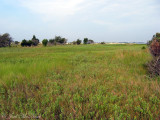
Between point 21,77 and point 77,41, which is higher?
point 77,41

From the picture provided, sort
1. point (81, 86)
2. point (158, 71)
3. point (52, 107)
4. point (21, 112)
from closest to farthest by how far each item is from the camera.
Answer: point (21, 112) < point (52, 107) < point (81, 86) < point (158, 71)

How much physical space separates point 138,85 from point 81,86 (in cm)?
194

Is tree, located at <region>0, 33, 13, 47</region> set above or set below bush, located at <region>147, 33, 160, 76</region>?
above

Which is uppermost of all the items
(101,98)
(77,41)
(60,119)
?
(77,41)

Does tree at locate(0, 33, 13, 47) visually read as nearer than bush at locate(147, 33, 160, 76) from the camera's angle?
No

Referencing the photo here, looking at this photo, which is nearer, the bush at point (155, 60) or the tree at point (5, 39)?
the bush at point (155, 60)

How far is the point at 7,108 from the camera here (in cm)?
238

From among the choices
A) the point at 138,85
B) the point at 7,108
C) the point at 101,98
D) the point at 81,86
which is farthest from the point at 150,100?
the point at 7,108

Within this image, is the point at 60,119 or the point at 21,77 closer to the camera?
the point at 60,119

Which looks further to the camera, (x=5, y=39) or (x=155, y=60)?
(x=5, y=39)

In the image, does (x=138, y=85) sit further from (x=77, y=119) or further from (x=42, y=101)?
(x=42, y=101)

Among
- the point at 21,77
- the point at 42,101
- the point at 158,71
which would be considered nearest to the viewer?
the point at 42,101

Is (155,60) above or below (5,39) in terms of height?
below

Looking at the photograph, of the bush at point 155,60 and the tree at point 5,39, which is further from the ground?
the tree at point 5,39
